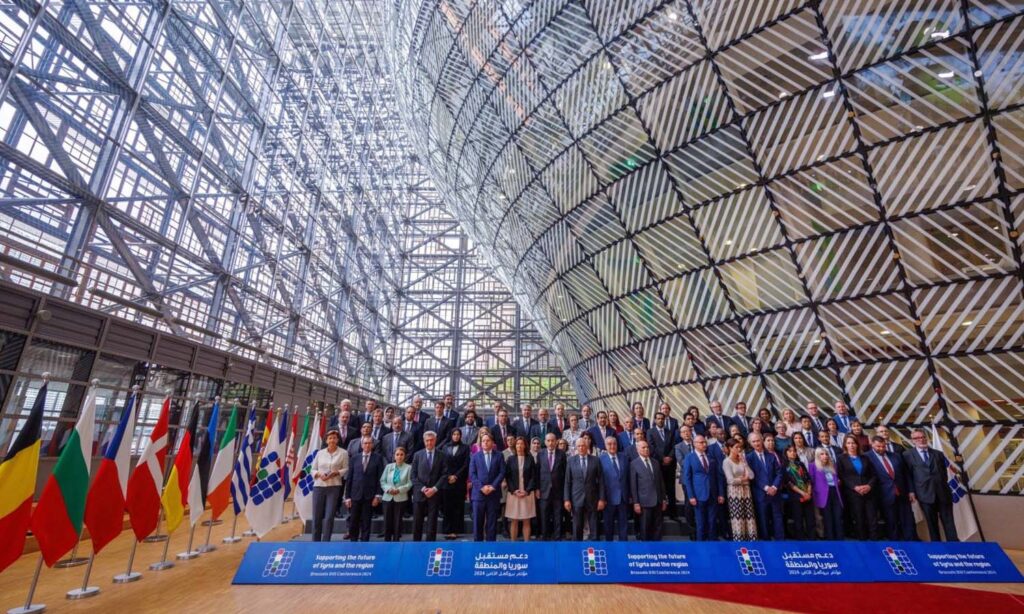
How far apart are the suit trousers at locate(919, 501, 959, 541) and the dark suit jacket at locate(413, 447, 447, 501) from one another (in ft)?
22.9

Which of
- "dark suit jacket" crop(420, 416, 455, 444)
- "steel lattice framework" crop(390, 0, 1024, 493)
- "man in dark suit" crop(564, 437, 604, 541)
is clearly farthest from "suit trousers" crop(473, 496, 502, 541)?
"steel lattice framework" crop(390, 0, 1024, 493)

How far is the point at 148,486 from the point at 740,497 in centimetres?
769

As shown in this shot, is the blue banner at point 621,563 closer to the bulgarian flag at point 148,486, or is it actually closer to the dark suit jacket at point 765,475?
the dark suit jacket at point 765,475

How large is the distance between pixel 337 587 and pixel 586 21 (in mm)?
13661

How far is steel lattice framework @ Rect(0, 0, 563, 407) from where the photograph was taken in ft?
38.0

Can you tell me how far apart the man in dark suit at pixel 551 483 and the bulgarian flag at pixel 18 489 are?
5.56m

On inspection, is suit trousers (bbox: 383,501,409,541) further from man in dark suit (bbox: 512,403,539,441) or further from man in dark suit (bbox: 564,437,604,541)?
man in dark suit (bbox: 512,403,539,441)

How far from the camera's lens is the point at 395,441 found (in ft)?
25.6

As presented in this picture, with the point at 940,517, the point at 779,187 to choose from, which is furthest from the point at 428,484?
the point at 779,187

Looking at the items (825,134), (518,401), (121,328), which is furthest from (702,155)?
(518,401)

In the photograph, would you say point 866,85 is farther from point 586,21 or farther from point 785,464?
point 785,464

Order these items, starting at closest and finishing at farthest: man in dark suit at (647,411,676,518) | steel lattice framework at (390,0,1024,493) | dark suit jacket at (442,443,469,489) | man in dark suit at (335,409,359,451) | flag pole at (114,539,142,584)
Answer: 1. flag pole at (114,539,142,584)
2. dark suit jacket at (442,443,469,489)
3. man in dark suit at (647,411,676,518)
4. man in dark suit at (335,409,359,451)
5. steel lattice framework at (390,0,1024,493)

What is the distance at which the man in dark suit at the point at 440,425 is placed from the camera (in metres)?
8.54

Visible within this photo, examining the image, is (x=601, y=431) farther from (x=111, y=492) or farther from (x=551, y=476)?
(x=111, y=492)
